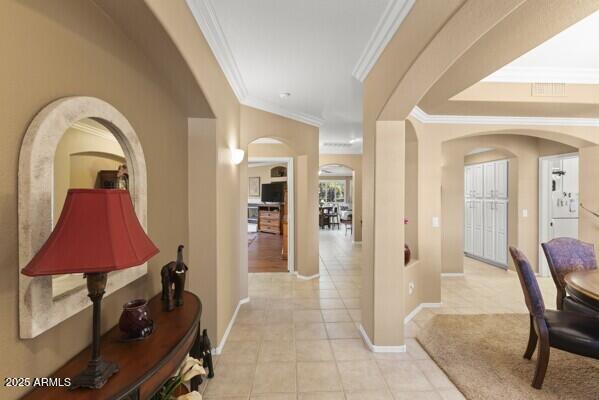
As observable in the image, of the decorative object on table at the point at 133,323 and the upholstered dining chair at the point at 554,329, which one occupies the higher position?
the decorative object on table at the point at 133,323

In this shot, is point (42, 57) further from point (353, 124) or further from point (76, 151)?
point (353, 124)

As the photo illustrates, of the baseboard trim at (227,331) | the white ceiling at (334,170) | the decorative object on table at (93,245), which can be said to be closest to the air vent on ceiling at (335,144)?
the white ceiling at (334,170)

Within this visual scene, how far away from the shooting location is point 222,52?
2.58 m

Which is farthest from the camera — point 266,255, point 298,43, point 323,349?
point 266,255

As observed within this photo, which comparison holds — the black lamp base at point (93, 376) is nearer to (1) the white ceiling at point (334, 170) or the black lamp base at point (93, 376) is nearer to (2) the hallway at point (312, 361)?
(2) the hallway at point (312, 361)

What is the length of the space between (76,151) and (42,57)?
0.36m

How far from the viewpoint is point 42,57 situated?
106 cm

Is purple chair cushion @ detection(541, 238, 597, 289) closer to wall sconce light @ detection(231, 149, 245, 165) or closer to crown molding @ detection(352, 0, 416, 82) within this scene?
crown molding @ detection(352, 0, 416, 82)

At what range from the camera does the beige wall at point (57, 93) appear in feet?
3.07

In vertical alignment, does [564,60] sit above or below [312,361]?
above

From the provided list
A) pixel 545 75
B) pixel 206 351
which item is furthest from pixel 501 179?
pixel 206 351

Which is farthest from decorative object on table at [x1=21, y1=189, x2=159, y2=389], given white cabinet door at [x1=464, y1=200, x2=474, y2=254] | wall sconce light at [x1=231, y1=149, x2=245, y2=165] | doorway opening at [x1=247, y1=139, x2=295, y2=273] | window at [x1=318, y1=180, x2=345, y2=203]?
window at [x1=318, y1=180, x2=345, y2=203]

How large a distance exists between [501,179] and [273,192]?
6892 millimetres

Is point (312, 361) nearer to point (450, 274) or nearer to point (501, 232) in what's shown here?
point (450, 274)
